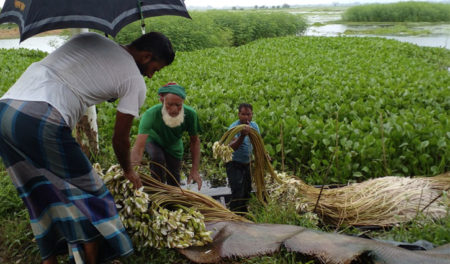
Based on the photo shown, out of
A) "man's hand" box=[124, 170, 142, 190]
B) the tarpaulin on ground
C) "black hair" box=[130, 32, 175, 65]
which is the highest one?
"black hair" box=[130, 32, 175, 65]

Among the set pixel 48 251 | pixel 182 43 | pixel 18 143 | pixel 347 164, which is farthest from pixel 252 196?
pixel 182 43

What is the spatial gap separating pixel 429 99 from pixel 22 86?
22.8 ft

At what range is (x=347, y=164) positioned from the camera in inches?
188

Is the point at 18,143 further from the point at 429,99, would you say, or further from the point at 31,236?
the point at 429,99

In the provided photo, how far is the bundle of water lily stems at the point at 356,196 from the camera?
3379 mm

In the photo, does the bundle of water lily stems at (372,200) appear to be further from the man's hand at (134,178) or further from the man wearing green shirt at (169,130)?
the man's hand at (134,178)

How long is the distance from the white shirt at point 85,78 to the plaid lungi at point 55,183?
0.13 metres

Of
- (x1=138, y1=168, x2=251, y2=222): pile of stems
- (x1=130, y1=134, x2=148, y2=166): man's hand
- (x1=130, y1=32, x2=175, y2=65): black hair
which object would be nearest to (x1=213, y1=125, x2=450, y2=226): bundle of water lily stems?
(x1=138, y1=168, x2=251, y2=222): pile of stems

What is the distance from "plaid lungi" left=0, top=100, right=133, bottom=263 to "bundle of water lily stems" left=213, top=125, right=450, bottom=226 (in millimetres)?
1170

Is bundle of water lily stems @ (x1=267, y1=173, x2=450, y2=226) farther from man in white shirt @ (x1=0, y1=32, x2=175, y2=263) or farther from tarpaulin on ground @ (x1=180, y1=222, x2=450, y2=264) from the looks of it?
man in white shirt @ (x1=0, y1=32, x2=175, y2=263)

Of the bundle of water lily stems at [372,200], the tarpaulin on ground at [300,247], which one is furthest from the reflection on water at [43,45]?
the tarpaulin on ground at [300,247]

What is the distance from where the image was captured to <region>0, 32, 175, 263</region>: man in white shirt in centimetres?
210

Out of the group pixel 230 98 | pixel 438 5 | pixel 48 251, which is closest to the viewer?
pixel 48 251

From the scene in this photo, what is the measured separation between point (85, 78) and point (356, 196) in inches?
108
